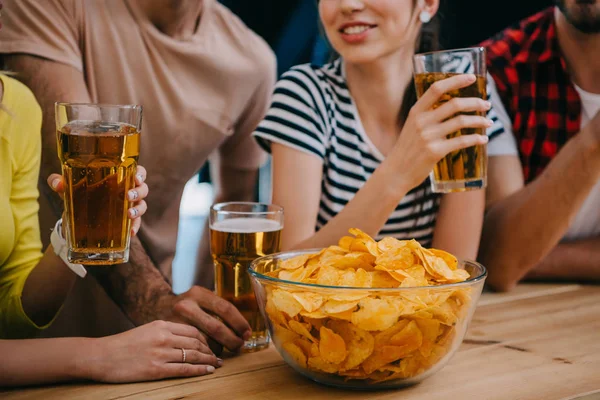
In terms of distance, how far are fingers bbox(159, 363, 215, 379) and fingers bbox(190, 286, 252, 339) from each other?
0.12 meters

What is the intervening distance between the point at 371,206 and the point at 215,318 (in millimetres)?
527

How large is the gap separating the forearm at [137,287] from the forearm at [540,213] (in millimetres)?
855

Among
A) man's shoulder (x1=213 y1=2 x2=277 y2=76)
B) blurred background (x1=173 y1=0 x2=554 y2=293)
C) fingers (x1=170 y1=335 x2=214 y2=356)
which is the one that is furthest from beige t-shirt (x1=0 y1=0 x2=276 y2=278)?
fingers (x1=170 y1=335 x2=214 y2=356)

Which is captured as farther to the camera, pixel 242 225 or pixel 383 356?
pixel 242 225

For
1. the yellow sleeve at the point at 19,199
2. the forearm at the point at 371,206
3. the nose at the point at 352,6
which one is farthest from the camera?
the nose at the point at 352,6

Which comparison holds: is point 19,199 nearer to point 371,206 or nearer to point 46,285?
point 46,285

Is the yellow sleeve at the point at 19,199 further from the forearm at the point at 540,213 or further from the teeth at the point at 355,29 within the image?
the forearm at the point at 540,213

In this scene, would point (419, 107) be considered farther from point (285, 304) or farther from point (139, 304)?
point (139, 304)

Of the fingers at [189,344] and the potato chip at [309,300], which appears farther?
the fingers at [189,344]

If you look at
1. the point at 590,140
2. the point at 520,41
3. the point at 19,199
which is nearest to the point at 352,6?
the point at 590,140

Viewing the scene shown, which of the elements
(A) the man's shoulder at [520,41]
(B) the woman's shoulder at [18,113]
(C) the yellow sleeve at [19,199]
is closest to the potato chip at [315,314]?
(C) the yellow sleeve at [19,199]

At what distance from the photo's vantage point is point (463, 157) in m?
1.39

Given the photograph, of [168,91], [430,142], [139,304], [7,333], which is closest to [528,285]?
[430,142]

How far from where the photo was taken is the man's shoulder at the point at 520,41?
84.4 inches
